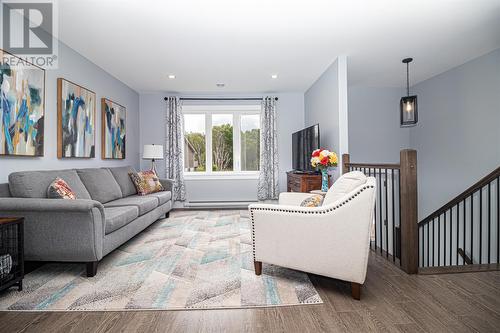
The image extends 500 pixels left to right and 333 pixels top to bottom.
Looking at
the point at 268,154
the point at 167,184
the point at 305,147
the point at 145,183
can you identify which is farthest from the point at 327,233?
the point at 268,154

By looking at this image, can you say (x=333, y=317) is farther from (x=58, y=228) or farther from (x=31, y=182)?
(x=31, y=182)

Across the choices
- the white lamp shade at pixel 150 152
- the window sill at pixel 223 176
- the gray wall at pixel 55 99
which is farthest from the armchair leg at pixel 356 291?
the white lamp shade at pixel 150 152

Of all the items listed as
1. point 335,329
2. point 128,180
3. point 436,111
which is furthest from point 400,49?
point 128,180

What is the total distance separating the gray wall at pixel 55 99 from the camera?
282 centimetres

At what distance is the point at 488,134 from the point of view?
3.87 m

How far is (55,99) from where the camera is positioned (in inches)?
125

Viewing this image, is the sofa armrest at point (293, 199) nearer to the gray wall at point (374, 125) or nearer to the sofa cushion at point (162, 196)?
the sofa cushion at point (162, 196)

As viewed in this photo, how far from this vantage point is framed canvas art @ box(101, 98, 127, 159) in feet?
14.0

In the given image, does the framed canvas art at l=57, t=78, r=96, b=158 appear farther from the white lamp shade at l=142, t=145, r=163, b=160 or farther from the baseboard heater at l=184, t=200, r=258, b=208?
the baseboard heater at l=184, t=200, r=258, b=208

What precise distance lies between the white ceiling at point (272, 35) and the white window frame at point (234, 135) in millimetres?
1184

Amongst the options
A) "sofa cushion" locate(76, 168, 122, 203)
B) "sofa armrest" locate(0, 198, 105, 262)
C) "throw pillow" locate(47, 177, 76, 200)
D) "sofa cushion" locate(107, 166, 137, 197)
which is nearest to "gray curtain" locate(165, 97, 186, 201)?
"sofa cushion" locate(107, 166, 137, 197)

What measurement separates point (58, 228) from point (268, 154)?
4.09 meters

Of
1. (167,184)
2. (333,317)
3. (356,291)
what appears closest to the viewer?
(333,317)

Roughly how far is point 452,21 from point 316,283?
10.2 feet
